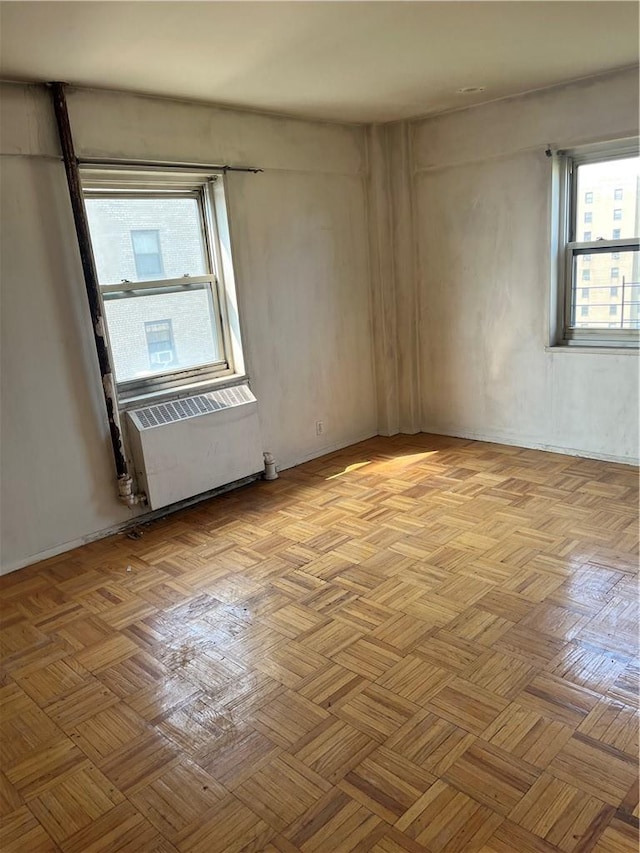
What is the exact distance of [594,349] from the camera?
422cm

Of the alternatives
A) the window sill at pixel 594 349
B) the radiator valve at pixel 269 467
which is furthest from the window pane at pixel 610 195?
the radiator valve at pixel 269 467

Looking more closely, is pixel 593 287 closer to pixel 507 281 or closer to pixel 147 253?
pixel 507 281

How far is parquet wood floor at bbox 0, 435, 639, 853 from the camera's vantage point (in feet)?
5.67

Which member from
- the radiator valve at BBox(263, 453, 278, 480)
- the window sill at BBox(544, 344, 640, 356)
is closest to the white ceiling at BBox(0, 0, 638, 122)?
the window sill at BBox(544, 344, 640, 356)

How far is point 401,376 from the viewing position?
5.26 m

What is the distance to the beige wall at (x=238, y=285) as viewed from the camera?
10.6ft

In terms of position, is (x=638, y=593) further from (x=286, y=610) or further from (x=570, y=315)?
(x=570, y=315)

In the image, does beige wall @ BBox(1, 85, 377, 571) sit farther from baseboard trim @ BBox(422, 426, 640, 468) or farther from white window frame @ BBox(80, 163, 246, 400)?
baseboard trim @ BBox(422, 426, 640, 468)

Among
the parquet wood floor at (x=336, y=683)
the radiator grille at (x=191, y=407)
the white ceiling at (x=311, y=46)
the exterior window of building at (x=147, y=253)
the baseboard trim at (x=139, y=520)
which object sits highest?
the white ceiling at (x=311, y=46)

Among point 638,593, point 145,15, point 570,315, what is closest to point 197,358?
point 145,15

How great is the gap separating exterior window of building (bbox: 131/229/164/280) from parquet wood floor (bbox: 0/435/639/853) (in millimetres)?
1542

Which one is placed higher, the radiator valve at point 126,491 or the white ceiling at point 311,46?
the white ceiling at point 311,46

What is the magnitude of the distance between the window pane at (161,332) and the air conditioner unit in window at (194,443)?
27 centimetres

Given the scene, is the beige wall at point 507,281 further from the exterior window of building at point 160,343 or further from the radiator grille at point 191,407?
the exterior window of building at point 160,343
